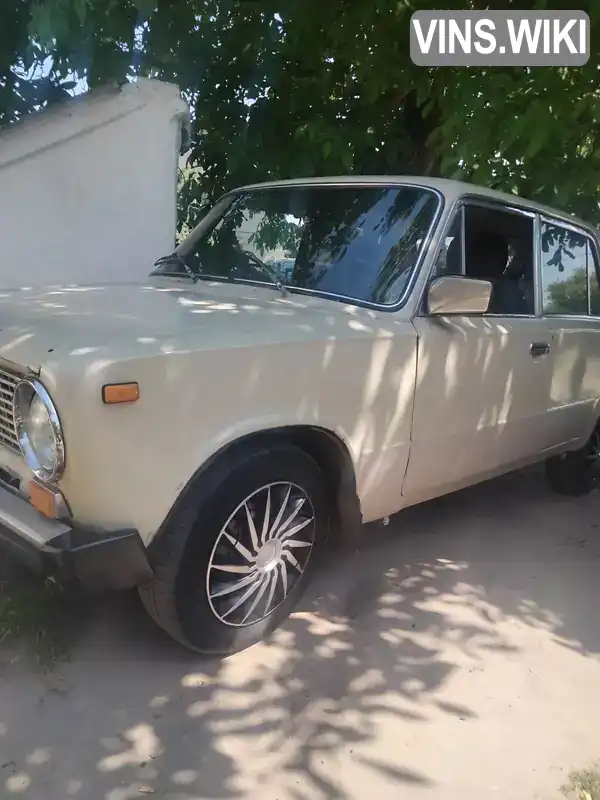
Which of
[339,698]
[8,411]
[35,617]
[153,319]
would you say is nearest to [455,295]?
[153,319]

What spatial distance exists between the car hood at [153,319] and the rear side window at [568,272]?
1.65 meters

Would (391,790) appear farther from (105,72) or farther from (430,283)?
(105,72)

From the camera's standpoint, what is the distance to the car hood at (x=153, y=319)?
7.88 ft

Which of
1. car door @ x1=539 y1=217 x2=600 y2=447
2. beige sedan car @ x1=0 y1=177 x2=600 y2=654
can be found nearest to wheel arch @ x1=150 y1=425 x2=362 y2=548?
beige sedan car @ x1=0 y1=177 x2=600 y2=654

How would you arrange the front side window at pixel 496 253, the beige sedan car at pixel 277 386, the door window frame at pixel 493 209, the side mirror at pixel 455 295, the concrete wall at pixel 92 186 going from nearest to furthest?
the beige sedan car at pixel 277 386
the side mirror at pixel 455 295
the door window frame at pixel 493 209
the front side window at pixel 496 253
the concrete wall at pixel 92 186

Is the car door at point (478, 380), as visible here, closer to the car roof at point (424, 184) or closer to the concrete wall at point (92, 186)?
the car roof at point (424, 184)

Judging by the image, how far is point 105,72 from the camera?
5.39 meters

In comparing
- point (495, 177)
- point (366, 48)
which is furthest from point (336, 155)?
point (495, 177)

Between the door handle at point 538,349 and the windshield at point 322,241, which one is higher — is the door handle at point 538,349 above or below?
below

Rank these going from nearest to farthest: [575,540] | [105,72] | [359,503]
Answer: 1. [359,503]
2. [575,540]
3. [105,72]

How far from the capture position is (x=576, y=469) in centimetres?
508

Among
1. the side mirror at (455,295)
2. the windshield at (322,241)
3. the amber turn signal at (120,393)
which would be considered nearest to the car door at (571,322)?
the side mirror at (455,295)

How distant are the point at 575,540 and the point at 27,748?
10.9 ft

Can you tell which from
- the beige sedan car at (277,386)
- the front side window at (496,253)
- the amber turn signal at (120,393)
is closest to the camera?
the amber turn signal at (120,393)
